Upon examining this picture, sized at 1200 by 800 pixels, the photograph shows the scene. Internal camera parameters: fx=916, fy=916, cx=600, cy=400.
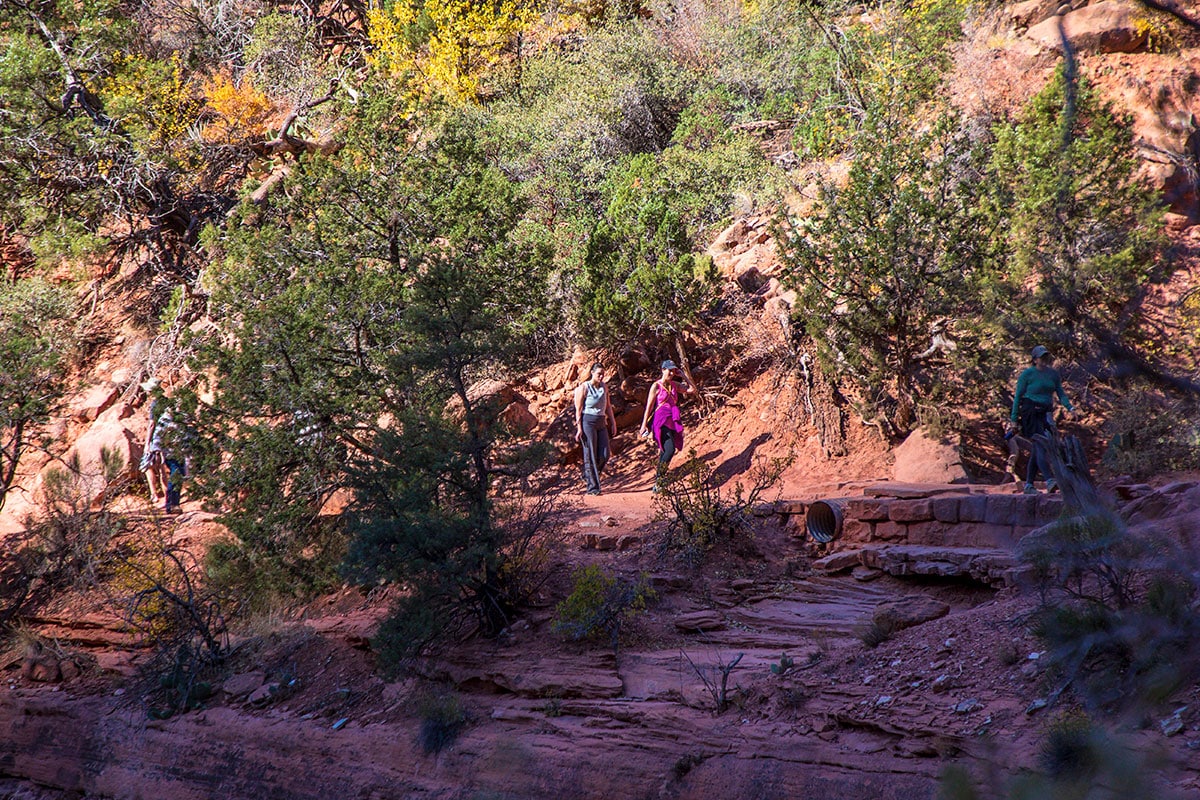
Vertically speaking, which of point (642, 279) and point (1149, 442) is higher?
point (642, 279)

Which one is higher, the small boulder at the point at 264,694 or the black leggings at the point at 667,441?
the black leggings at the point at 667,441

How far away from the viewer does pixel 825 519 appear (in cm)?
916

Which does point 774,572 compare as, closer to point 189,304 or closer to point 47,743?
point 47,743

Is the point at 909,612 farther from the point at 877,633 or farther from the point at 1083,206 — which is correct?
the point at 1083,206

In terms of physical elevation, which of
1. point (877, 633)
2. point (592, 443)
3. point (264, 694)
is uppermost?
point (592, 443)

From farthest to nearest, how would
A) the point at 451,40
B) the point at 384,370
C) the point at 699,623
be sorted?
the point at 451,40 < the point at 384,370 < the point at 699,623

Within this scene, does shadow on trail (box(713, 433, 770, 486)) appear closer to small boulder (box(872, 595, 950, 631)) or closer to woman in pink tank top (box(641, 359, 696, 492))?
woman in pink tank top (box(641, 359, 696, 492))

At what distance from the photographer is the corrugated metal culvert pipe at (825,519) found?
8.92 metres

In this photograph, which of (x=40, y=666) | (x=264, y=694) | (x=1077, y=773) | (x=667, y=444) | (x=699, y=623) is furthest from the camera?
(x=667, y=444)

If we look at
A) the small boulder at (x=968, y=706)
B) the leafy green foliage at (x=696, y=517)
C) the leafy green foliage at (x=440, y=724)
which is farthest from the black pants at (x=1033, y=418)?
the leafy green foliage at (x=440, y=724)

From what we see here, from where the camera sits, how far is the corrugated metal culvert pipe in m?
8.92

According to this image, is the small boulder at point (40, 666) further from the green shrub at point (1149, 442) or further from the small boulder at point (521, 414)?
the green shrub at point (1149, 442)

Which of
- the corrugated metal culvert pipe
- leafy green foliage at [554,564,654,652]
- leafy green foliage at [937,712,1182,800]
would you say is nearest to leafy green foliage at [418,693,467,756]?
leafy green foliage at [554,564,654,652]

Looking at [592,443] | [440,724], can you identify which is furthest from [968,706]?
[592,443]
